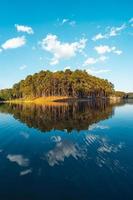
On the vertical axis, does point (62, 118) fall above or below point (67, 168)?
below

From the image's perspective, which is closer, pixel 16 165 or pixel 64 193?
pixel 64 193

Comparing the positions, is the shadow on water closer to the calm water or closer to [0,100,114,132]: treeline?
[0,100,114,132]: treeline

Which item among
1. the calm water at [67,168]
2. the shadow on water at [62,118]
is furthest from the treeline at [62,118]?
the calm water at [67,168]

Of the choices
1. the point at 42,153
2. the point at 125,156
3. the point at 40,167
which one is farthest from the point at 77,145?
the point at 40,167

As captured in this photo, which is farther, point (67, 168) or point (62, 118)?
point (62, 118)

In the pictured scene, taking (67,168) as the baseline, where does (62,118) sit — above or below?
below

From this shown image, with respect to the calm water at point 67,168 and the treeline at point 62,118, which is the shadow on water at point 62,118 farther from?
the calm water at point 67,168

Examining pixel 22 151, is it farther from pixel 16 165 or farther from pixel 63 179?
pixel 63 179

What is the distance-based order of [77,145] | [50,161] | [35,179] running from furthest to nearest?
1. [77,145]
2. [50,161]
3. [35,179]

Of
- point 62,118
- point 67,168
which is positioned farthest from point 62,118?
point 67,168

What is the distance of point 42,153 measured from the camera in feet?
86.6

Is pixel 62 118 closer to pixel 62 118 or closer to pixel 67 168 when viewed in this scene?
pixel 62 118

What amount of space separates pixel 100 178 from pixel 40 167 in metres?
5.89

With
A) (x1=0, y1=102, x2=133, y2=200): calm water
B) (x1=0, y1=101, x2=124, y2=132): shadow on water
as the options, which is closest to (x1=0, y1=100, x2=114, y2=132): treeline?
(x1=0, y1=101, x2=124, y2=132): shadow on water
